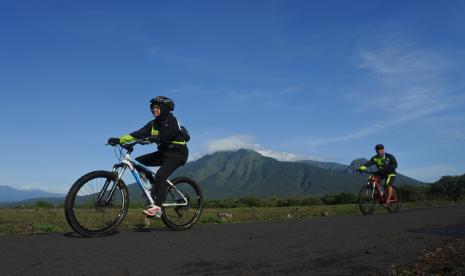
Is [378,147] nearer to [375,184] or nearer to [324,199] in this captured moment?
[375,184]

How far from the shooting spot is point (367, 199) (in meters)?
18.0

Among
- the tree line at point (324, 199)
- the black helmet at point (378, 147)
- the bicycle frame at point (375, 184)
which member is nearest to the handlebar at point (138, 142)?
the bicycle frame at point (375, 184)

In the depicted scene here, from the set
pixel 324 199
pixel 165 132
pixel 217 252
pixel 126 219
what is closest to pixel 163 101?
pixel 165 132

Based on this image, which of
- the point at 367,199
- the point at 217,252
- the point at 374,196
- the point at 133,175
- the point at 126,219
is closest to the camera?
the point at 217,252

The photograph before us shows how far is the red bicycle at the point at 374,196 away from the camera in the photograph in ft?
58.4

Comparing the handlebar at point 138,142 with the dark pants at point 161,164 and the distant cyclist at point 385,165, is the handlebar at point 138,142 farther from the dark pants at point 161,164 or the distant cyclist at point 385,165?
the distant cyclist at point 385,165

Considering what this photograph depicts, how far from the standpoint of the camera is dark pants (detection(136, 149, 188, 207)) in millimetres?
9703

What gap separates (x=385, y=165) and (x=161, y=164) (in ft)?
37.2

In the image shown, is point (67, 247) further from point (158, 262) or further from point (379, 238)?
point (379, 238)

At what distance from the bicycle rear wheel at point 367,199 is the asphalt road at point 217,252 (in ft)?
28.4

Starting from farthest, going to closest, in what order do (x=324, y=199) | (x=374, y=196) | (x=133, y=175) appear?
(x=324, y=199)
(x=374, y=196)
(x=133, y=175)

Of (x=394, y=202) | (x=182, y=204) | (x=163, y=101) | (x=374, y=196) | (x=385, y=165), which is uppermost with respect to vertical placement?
(x=163, y=101)

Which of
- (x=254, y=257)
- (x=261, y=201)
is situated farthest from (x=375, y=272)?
(x=261, y=201)

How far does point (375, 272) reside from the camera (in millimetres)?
4996
